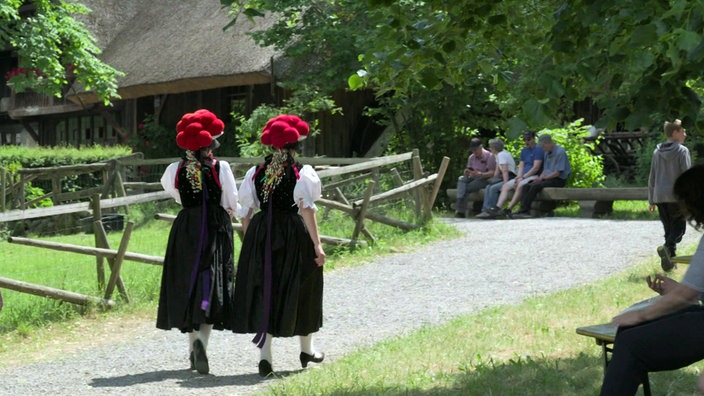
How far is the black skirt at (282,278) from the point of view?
674cm

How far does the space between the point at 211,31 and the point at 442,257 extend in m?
14.1

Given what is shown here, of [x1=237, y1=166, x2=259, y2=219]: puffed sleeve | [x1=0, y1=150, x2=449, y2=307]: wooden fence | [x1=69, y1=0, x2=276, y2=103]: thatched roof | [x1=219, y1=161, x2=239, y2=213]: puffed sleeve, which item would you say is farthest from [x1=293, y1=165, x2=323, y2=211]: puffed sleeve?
[x1=69, y1=0, x2=276, y2=103]: thatched roof

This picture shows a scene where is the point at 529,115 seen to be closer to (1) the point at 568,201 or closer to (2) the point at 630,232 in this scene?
(2) the point at 630,232

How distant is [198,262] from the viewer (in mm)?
6977

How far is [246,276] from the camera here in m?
6.84

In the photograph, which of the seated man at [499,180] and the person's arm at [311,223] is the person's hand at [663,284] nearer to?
the person's arm at [311,223]

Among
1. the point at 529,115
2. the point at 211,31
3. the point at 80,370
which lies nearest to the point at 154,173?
the point at 211,31

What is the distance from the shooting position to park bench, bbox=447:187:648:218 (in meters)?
14.8

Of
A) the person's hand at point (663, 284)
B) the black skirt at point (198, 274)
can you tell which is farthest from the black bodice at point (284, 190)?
the person's hand at point (663, 284)

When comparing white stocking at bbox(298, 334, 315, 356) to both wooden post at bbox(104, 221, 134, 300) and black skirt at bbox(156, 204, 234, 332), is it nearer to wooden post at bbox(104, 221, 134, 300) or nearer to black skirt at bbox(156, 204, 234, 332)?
black skirt at bbox(156, 204, 234, 332)

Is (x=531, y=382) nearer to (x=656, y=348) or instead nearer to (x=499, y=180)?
(x=656, y=348)

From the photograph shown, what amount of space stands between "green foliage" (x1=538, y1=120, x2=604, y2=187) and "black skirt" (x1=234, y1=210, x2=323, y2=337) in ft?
33.4

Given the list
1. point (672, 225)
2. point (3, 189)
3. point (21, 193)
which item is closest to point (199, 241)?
point (672, 225)

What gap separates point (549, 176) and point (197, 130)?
9282 mm
